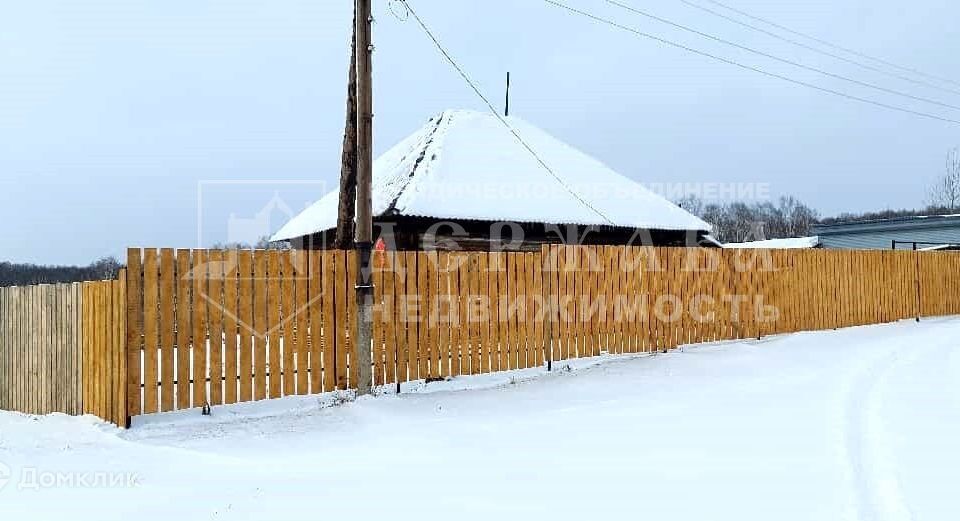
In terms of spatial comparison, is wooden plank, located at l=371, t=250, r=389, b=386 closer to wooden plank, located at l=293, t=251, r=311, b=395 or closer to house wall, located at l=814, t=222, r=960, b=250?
wooden plank, located at l=293, t=251, r=311, b=395

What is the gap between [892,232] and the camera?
32969mm

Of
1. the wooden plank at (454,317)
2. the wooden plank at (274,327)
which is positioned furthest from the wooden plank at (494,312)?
the wooden plank at (274,327)

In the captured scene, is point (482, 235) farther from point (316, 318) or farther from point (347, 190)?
point (316, 318)

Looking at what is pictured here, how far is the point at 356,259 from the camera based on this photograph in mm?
7164

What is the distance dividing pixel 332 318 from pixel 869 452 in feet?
16.5

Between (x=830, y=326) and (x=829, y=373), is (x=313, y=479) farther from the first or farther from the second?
(x=830, y=326)

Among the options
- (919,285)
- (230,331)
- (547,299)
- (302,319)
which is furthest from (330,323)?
(919,285)

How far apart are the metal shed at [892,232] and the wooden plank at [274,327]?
28884mm

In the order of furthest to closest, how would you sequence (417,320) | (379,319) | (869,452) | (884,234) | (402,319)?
(884,234) → (417,320) → (402,319) → (379,319) → (869,452)

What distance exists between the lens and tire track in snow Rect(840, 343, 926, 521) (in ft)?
12.4

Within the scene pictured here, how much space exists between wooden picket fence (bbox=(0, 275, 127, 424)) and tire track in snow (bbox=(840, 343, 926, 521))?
5777mm

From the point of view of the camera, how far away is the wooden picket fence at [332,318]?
5.98 m

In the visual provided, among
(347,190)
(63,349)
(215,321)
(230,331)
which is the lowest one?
(63,349)

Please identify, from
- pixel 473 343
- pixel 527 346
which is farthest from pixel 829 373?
pixel 473 343
